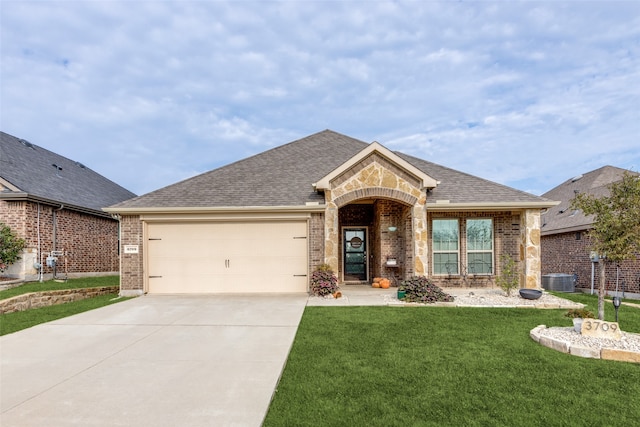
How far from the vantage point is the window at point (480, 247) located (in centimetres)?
1207

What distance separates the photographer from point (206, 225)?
11445 millimetres

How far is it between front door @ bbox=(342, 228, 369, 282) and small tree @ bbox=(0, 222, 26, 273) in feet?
37.6

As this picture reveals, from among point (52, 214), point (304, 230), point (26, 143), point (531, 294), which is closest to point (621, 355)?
point (531, 294)

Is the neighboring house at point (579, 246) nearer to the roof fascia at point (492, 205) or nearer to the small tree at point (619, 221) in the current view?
the roof fascia at point (492, 205)

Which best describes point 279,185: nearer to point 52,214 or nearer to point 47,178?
point 52,214

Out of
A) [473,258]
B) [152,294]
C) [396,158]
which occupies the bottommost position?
[152,294]

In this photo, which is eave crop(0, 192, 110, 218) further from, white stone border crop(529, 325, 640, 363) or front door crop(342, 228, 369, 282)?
white stone border crop(529, 325, 640, 363)

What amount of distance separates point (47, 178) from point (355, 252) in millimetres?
13660

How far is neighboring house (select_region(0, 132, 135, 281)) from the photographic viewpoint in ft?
41.1

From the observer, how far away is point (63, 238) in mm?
14227

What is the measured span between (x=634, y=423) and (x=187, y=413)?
4.35 metres

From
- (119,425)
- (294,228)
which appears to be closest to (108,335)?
(119,425)

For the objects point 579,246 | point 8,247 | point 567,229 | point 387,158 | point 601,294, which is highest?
point 387,158

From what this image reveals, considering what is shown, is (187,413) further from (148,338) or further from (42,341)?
(42,341)
